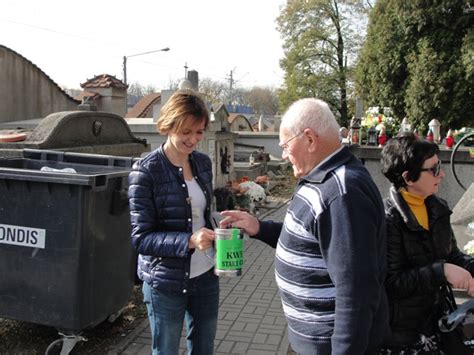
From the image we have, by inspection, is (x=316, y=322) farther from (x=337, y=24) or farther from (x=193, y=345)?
(x=337, y=24)

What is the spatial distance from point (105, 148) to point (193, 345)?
3534 millimetres

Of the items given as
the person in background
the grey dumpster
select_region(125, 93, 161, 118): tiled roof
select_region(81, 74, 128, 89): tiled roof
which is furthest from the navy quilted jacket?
select_region(125, 93, 161, 118): tiled roof

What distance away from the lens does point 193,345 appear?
2.46 m

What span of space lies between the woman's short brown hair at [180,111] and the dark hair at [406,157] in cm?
89

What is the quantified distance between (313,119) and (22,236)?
87.9 inches

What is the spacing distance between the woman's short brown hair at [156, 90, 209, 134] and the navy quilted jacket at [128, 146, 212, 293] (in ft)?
0.51

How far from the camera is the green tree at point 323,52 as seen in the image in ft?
81.8

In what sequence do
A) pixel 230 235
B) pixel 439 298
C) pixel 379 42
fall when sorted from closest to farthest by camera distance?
pixel 230 235, pixel 439 298, pixel 379 42

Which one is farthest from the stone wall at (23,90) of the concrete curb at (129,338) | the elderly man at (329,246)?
the elderly man at (329,246)

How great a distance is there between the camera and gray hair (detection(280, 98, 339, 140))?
1.71m

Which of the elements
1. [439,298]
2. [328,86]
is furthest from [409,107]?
[439,298]

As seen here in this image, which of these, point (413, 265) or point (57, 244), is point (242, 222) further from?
point (57, 244)

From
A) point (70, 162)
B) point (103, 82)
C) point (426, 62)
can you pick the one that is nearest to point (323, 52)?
point (426, 62)

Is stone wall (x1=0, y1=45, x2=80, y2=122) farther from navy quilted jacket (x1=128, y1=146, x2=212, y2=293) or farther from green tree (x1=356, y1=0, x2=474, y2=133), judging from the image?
green tree (x1=356, y1=0, x2=474, y2=133)
